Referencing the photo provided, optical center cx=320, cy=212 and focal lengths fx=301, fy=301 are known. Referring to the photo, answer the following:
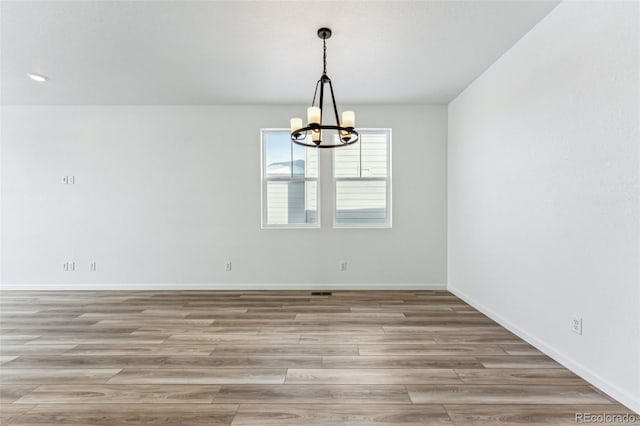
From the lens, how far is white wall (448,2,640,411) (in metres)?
1.77

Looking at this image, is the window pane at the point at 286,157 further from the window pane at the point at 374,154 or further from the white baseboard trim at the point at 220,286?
the white baseboard trim at the point at 220,286

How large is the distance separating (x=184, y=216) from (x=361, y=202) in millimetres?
2670

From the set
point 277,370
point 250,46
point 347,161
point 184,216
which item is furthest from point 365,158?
point 277,370

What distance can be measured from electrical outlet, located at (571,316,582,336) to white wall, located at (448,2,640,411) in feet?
0.11

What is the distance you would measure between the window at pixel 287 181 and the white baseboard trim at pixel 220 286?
0.94 meters

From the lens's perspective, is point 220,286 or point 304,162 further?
point 304,162

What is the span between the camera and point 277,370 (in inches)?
85.3

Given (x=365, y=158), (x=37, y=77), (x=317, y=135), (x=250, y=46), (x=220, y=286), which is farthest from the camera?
(x=365, y=158)

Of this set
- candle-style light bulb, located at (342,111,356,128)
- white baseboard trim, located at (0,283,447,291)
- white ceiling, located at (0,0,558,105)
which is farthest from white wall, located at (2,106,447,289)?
candle-style light bulb, located at (342,111,356,128)

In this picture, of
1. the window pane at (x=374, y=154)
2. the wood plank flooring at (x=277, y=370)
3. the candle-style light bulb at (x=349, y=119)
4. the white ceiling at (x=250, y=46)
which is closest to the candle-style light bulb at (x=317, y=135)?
the candle-style light bulb at (x=349, y=119)

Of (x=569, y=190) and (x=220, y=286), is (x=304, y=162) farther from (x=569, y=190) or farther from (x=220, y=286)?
(x=569, y=190)

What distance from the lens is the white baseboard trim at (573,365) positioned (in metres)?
1.74

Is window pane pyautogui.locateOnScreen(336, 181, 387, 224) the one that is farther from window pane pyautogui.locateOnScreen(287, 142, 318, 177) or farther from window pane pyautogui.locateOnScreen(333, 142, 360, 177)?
window pane pyautogui.locateOnScreen(287, 142, 318, 177)

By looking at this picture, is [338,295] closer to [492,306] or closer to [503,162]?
[492,306]
